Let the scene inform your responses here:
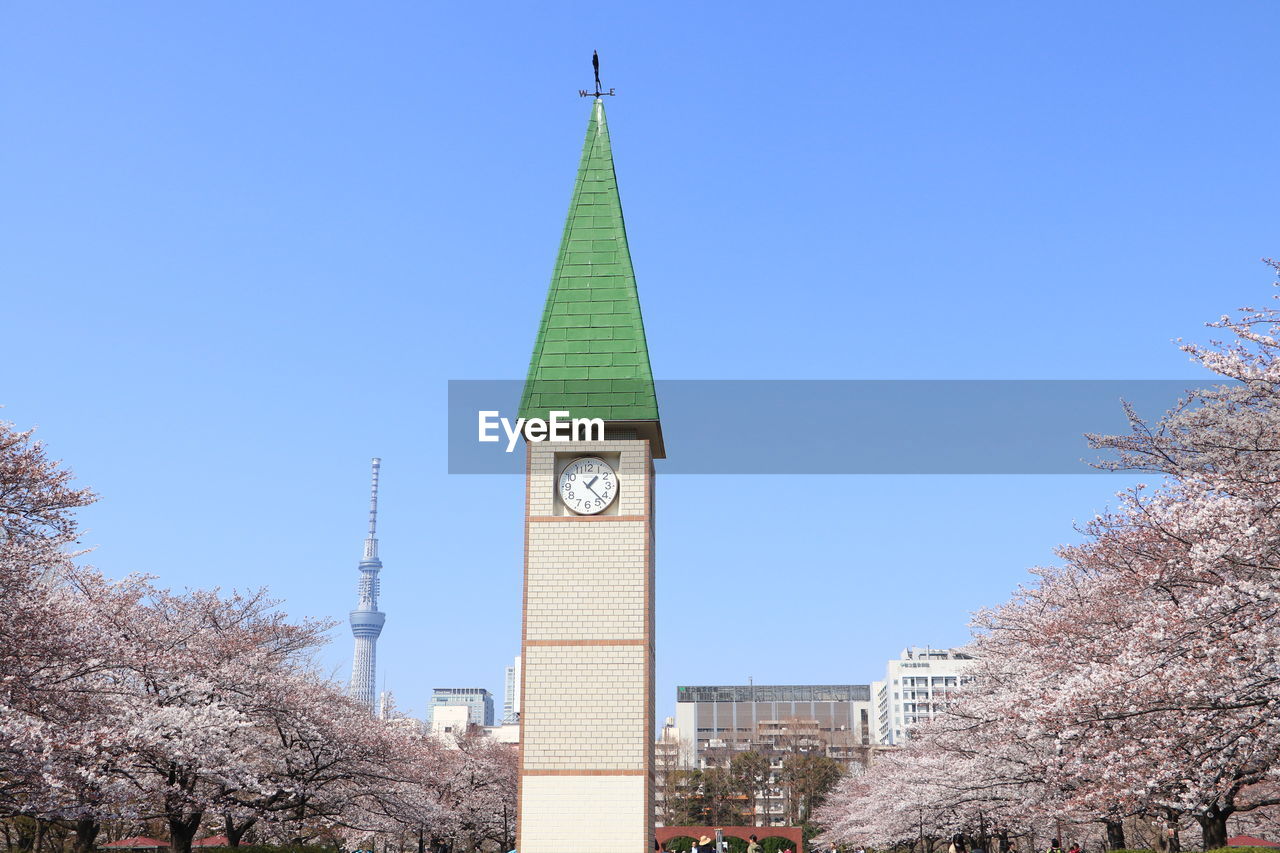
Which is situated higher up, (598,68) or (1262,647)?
(598,68)

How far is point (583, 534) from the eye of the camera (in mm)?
26406

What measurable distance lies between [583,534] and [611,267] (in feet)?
20.6

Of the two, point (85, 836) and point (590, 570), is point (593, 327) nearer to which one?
point (590, 570)

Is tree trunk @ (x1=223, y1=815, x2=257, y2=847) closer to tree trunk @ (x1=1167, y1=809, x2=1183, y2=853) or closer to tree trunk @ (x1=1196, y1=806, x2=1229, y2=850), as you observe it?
tree trunk @ (x1=1167, y1=809, x2=1183, y2=853)

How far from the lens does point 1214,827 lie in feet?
74.7

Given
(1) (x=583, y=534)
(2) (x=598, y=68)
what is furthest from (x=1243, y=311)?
(2) (x=598, y=68)

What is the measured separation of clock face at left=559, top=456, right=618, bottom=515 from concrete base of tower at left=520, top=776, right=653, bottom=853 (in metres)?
5.44

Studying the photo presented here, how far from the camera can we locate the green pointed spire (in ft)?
89.8

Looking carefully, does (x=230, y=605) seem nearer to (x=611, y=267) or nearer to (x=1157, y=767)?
(x=611, y=267)

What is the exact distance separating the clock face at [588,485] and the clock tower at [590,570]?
3cm

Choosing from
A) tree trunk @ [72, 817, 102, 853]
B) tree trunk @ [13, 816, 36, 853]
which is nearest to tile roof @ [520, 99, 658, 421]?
tree trunk @ [72, 817, 102, 853]

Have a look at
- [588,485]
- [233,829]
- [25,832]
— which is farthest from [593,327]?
[25,832]

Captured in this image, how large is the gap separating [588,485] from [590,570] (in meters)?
1.86

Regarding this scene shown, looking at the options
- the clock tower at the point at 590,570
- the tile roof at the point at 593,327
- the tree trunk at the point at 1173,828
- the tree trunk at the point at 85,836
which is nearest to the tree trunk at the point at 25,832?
the tree trunk at the point at 85,836
